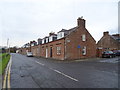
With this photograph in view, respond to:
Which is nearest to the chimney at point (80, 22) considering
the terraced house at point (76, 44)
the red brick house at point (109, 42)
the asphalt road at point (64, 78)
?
the terraced house at point (76, 44)

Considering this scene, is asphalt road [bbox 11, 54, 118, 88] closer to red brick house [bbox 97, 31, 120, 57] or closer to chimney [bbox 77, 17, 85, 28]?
chimney [bbox 77, 17, 85, 28]

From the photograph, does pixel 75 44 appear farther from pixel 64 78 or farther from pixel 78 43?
pixel 64 78

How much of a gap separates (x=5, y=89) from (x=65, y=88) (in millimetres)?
3066

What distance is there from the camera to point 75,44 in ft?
83.2

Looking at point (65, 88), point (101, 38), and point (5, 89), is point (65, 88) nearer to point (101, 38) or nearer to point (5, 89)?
point (5, 89)

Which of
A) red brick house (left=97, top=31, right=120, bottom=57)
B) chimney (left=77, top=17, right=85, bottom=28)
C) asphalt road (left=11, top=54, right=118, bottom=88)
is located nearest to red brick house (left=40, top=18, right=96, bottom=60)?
chimney (left=77, top=17, right=85, bottom=28)

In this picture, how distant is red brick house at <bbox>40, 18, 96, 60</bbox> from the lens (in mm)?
24219

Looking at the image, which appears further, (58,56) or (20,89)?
(58,56)

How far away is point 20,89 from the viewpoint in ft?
19.3

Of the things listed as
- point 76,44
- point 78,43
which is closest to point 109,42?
point 78,43

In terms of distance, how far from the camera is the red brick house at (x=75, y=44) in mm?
24219

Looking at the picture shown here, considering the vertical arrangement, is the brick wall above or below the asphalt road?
above

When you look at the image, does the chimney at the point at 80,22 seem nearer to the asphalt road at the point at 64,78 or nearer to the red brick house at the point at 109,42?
the asphalt road at the point at 64,78

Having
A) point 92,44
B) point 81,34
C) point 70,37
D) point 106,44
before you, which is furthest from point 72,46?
point 106,44
